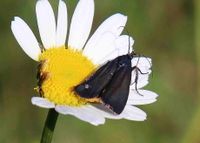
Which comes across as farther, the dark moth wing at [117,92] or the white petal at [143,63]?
the white petal at [143,63]

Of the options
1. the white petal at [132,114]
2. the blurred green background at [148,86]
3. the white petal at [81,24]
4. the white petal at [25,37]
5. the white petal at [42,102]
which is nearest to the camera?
the white petal at [42,102]

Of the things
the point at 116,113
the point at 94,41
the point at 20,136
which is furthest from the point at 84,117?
the point at 20,136

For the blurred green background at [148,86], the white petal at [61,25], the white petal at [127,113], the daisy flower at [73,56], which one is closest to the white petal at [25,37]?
the daisy flower at [73,56]

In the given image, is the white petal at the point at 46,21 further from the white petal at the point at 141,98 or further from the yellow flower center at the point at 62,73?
the white petal at the point at 141,98

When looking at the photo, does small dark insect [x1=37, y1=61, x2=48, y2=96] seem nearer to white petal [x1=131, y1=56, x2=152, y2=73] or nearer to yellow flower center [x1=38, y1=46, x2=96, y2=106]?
yellow flower center [x1=38, y1=46, x2=96, y2=106]

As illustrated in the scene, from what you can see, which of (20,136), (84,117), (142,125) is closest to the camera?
(84,117)

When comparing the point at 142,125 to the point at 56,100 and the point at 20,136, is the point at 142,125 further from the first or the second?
the point at 56,100

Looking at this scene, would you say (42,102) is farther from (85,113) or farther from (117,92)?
(117,92)

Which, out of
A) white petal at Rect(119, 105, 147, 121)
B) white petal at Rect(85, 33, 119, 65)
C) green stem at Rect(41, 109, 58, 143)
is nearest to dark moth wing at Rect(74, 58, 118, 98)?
white petal at Rect(119, 105, 147, 121)
